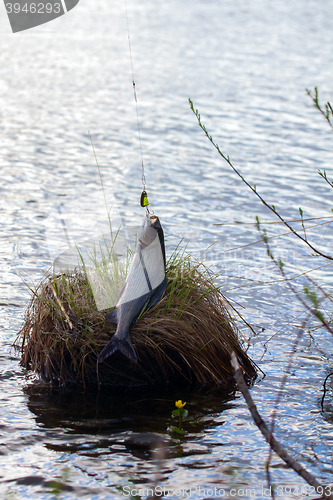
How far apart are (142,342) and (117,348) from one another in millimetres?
285

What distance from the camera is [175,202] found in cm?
1001

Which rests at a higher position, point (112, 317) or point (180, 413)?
point (112, 317)

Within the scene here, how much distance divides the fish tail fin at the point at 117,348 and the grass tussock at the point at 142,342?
13 cm

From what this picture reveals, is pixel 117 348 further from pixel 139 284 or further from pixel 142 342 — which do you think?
pixel 139 284

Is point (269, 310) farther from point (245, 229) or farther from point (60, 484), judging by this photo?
point (60, 484)

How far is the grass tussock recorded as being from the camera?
474cm

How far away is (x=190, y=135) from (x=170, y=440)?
10797mm

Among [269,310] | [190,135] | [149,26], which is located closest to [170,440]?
[269,310]

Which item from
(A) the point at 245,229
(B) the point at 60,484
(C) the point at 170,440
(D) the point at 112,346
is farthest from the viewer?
(A) the point at 245,229

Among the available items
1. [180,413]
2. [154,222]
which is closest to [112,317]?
[154,222]

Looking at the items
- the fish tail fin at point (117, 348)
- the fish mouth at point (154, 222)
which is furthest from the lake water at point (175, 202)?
the fish mouth at point (154, 222)

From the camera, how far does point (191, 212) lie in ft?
31.3

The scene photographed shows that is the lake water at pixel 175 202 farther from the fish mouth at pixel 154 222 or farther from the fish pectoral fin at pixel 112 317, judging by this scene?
the fish mouth at pixel 154 222

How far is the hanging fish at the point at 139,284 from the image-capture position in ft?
14.8
